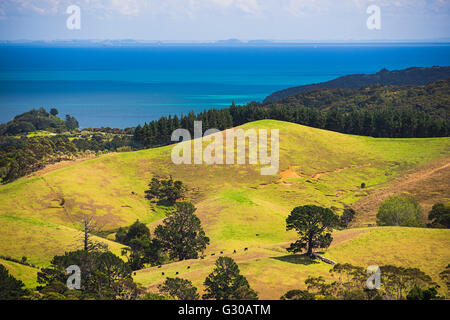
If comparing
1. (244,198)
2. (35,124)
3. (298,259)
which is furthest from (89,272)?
(35,124)

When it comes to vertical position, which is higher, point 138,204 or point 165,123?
point 165,123

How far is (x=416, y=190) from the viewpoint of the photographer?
236ft

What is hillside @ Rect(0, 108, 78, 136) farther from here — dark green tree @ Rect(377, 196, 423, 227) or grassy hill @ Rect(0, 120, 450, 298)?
dark green tree @ Rect(377, 196, 423, 227)

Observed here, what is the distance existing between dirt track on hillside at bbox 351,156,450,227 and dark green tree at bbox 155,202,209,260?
26404mm

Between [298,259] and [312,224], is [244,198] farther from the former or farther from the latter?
[298,259]

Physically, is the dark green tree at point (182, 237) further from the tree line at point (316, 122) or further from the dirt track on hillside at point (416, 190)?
the tree line at point (316, 122)

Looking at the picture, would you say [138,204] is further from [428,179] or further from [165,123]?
[428,179]

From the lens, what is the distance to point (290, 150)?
306 feet

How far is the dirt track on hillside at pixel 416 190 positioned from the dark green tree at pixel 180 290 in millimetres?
38304

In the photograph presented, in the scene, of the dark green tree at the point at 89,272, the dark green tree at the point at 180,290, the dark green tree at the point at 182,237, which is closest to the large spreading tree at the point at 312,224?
the dark green tree at the point at 182,237

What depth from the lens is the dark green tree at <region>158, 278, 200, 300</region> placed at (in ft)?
96.0
